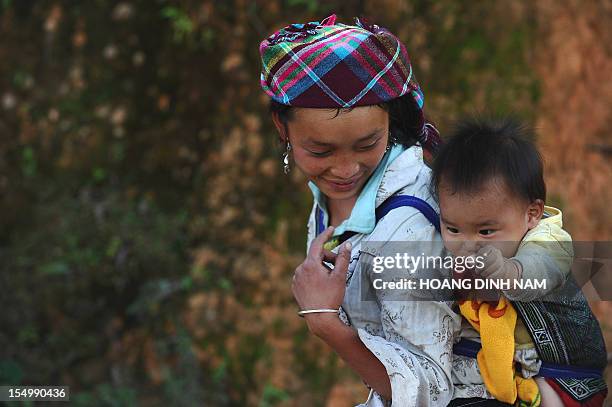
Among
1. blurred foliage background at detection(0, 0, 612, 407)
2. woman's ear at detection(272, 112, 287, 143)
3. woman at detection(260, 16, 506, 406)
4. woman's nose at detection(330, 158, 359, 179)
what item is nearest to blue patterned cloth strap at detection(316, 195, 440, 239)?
woman at detection(260, 16, 506, 406)

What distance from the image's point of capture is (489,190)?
1.73 meters

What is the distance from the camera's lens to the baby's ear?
1790 millimetres

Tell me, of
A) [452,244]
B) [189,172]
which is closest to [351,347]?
[452,244]

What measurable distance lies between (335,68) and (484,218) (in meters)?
0.49

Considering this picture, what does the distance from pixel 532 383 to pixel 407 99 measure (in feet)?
2.43

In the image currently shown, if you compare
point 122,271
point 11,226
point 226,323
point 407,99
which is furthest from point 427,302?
point 11,226

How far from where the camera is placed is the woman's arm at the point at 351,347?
1811 millimetres

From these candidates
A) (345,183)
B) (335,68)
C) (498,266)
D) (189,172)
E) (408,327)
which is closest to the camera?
(498,266)

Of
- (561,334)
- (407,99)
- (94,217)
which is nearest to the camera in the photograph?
(561,334)

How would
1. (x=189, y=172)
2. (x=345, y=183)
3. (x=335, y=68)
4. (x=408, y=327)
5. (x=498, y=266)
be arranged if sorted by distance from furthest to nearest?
(x=189, y=172) < (x=345, y=183) < (x=335, y=68) < (x=408, y=327) < (x=498, y=266)

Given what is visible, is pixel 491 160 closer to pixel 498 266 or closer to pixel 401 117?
pixel 498 266

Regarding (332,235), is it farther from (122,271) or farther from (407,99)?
(122,271)

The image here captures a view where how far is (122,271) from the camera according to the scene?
519 centimetres

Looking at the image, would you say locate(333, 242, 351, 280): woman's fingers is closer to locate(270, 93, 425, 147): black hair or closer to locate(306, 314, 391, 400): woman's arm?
locate(306, 314, 391, 400): woman's arm
